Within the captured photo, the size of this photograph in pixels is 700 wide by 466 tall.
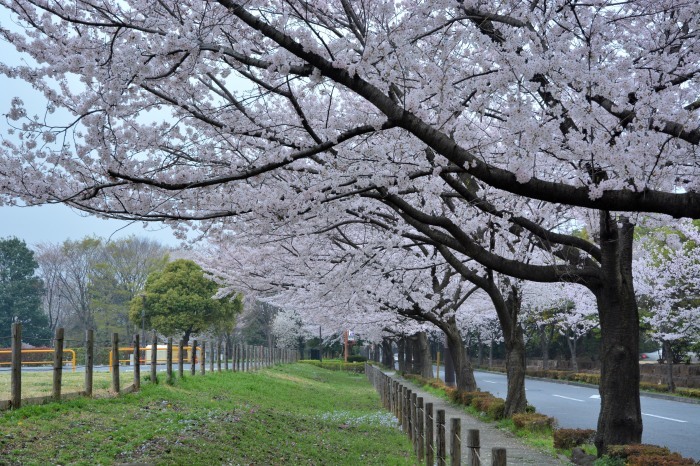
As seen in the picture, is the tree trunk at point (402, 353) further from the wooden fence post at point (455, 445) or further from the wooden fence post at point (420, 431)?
the wooden fence post at point (455, 445)

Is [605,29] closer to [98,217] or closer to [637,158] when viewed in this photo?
[637,158]

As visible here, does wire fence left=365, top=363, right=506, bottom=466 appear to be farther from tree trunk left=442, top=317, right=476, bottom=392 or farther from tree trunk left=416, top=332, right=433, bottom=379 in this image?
tree trunk left=416, top=332, right=433, bottom=379

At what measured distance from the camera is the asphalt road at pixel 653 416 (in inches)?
549

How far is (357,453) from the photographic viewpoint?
39.1ft

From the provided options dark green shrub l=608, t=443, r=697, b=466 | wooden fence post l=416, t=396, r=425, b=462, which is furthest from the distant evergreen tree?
dark green shrub l=608, t=443, r=697, b=466

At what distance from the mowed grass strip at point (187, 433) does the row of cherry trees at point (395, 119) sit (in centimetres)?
290

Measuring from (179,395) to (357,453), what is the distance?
518 centimetres

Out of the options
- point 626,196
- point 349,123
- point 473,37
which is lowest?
point 626,196

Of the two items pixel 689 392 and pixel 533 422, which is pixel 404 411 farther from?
pixel 689 392

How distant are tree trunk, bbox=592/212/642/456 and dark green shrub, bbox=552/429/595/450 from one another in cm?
146

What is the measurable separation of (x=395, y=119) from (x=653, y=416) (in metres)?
16.3

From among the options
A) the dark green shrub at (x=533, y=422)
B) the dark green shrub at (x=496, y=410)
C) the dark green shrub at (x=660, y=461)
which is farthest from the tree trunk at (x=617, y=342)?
the dark green shrub at (x=496, y=410)

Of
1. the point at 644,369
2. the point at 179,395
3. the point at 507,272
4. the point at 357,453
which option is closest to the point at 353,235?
the point at 179,395

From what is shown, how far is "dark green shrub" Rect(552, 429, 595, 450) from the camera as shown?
11320 millimetres
